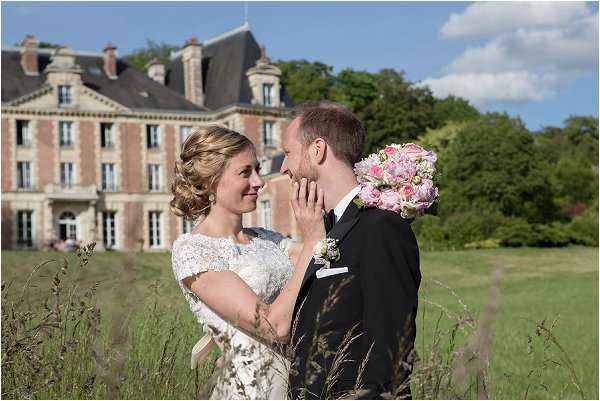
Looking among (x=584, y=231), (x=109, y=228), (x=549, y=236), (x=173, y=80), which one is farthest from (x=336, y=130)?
(x=173, y=80)

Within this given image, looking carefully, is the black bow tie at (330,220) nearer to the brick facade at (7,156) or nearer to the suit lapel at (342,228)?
the suit lapel at (342,228)

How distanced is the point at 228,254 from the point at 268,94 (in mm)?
48437

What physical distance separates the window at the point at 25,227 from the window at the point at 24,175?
1.43m

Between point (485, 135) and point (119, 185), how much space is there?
66.3 feet

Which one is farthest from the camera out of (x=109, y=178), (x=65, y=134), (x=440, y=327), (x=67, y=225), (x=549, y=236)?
(x=109, y=178)

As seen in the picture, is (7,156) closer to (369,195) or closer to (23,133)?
(23,133)

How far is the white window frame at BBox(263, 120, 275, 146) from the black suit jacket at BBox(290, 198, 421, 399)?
48.6 metres

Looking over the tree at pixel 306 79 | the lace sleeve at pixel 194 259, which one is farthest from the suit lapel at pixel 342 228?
the tree at pixel 306 79

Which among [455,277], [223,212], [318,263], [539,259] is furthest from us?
[539,259]

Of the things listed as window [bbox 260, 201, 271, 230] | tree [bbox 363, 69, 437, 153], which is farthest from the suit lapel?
A: tree [bbox 363, 69, 437, 153]

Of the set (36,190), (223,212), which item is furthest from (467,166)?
(223,212)

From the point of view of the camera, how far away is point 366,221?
3436 mm

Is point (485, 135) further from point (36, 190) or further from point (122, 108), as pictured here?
point (36, 190)

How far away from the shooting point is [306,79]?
60219mm
